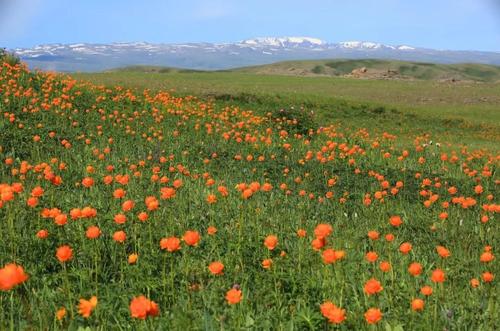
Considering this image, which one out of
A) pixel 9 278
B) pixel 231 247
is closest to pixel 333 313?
→ pixel 9 278

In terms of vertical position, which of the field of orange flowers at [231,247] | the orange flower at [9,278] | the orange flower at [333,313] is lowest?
the field of orange flowers at [231,247]

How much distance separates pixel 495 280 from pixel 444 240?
1371 mm

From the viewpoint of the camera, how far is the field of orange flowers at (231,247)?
11.0 ft

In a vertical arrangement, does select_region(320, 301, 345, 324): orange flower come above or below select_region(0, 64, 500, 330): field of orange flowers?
above

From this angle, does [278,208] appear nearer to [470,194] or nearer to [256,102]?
[470,194]

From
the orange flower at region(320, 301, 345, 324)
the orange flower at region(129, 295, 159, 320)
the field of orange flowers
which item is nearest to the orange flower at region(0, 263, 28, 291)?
the field of orange flowers

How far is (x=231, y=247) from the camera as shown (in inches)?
189

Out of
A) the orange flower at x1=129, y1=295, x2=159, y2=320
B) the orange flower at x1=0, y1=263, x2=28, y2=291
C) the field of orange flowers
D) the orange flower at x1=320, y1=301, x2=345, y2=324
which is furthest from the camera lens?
the field of orange flowers

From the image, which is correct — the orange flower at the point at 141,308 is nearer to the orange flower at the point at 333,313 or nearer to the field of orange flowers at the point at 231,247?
the field of orange flowers at the point at 231,247

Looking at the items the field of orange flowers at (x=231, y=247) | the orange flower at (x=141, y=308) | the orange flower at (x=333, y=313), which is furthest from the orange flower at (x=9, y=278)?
the orange flower at (x=333, y=313)

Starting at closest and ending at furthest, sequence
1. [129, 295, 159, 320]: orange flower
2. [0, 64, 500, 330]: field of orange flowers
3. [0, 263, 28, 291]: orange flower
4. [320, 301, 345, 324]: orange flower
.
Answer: [129, 295, 159, 320]: orange flower → [0, 263, 28, 291]: orange flower → [320, 301, 345, 324]: orange flower → [0, 64, 500, 330]: field of orange flowers

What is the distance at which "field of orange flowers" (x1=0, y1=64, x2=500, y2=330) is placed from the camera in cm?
335

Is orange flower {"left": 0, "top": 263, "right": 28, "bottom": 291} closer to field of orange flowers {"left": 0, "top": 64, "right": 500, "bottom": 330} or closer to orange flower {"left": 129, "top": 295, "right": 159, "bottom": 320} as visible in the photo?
field of orange flowers {"left": 0, "top": 64, "right": 500, "bottom": 330}

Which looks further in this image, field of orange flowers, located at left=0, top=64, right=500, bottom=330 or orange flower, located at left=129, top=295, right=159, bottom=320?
field of orange flowers, located at left=0, top=64, right=500, bottom=330
